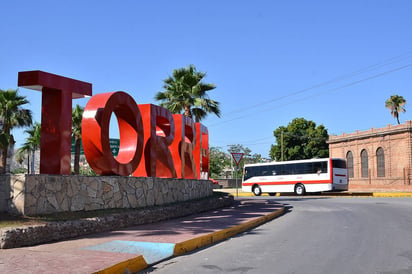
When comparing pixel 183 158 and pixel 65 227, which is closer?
pixel 65 227

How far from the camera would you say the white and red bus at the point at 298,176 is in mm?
32938

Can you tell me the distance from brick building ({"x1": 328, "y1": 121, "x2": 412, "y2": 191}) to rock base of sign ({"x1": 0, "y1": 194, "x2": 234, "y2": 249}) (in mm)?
36896

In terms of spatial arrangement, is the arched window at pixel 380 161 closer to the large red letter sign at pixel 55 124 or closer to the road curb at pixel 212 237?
the road curb at pixel 212 237

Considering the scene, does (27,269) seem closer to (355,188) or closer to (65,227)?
(65,227)

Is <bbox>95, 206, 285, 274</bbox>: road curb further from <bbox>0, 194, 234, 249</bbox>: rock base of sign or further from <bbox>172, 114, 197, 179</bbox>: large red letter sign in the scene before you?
<bbox>172, 114, 197, 179</bbox>: large red letter sign

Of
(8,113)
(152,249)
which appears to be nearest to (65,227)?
(152,249)

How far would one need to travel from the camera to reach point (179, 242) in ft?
28.4

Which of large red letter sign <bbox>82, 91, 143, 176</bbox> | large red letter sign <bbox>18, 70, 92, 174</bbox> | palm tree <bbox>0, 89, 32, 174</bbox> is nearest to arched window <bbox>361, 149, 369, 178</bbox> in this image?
palm tree <bbox>0, 89, 32, 174</bbox>

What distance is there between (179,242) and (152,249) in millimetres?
632

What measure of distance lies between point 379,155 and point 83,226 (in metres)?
47.6

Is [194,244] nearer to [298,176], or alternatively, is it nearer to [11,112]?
[11,112]

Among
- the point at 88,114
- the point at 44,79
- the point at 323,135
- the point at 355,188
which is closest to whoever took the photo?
the point at 44,79

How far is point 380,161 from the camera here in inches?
1994

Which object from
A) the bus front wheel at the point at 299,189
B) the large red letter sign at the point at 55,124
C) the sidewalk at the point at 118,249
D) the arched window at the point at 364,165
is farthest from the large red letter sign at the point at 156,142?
the arched window at the point at 364,165
